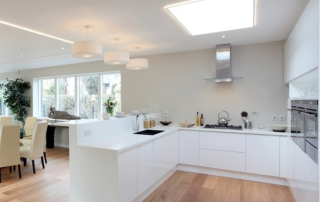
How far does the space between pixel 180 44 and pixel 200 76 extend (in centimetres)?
85

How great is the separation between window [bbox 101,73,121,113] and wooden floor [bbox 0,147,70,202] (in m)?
1.99

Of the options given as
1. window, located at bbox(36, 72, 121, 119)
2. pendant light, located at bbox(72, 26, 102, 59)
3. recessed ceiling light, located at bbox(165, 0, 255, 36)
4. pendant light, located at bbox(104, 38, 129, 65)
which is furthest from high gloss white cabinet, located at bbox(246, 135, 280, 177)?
A: window, located at bbox(36, 72, 121, 119)

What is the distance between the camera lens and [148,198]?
283 centimetres

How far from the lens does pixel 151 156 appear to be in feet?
9.52

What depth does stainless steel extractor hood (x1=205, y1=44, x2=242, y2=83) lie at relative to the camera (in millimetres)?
3744

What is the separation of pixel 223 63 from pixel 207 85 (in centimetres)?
58

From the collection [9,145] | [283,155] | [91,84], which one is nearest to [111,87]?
[91,84]

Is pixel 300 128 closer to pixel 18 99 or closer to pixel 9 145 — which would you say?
pixel 9 145

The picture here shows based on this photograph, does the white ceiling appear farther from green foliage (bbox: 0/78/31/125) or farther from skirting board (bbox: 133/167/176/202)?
green foliage (bbox: 0/78/31/125)

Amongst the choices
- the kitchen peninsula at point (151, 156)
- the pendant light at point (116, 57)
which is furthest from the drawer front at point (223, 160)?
the pendant light at point (116, 57)

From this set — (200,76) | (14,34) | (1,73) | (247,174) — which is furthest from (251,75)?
(1,73)

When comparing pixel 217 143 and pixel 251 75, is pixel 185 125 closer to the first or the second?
pixel 217 143

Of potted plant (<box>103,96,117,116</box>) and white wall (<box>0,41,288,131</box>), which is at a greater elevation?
white wall (<box>0,41,288,131</box>)

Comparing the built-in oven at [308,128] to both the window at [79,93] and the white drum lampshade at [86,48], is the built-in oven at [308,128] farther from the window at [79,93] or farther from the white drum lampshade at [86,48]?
the window at [79,93]
